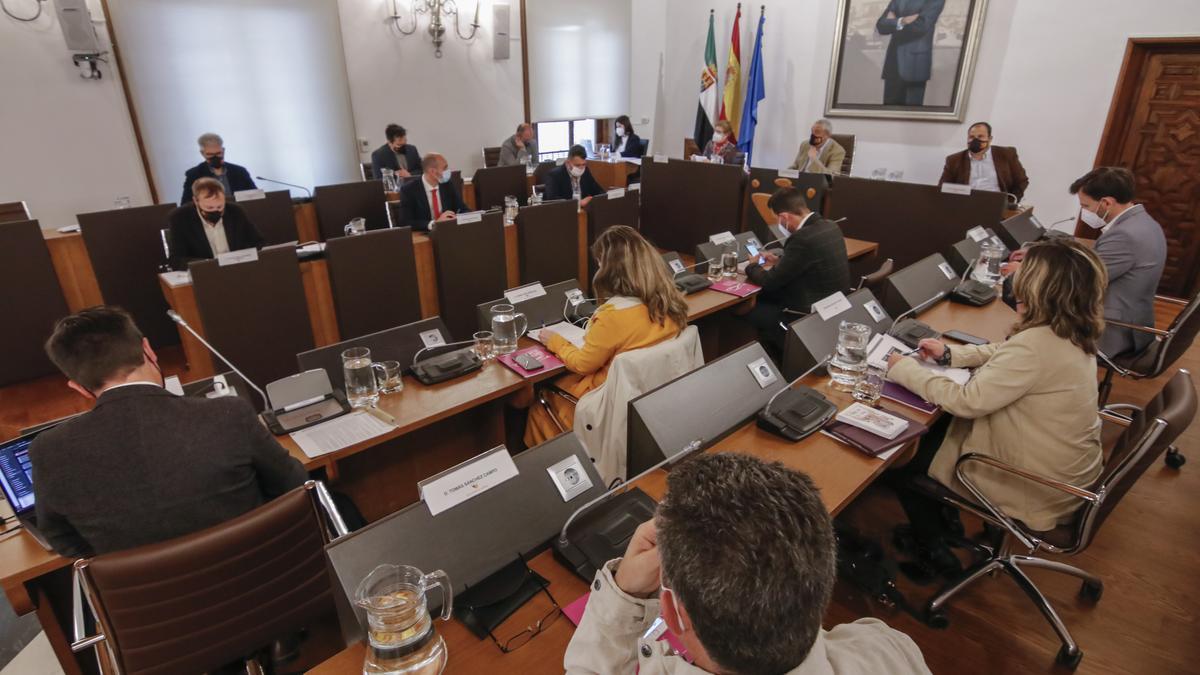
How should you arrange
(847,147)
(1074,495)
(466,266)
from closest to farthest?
(1074,495), (466,266), (847,147)

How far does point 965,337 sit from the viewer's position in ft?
8.52

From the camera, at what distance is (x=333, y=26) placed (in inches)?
244

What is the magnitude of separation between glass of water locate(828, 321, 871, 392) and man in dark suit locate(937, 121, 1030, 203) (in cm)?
413

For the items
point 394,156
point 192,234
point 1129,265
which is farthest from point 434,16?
point 1129,265

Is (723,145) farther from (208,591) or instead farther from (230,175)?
(208,591)

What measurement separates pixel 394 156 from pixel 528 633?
583cm

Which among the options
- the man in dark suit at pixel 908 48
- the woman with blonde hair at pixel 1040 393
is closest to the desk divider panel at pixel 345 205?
the woman with blonde hair at pixel 1040 393

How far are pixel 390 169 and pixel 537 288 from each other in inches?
155

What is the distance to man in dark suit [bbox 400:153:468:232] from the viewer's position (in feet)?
15.3

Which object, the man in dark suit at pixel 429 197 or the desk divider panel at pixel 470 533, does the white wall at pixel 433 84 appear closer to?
the man in dark suit at pixel 429 197

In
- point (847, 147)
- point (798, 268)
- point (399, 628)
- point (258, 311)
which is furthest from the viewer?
point (847, 147)

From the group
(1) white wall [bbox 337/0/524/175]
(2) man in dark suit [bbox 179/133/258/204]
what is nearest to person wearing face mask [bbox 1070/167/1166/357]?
(2) man in dark suit [bbox 179/133/258/204]

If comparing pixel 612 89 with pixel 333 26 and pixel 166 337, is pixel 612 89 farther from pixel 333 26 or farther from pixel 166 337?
pixel 166 337

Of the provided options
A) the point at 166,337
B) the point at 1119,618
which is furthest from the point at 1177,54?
the point at 166,337
